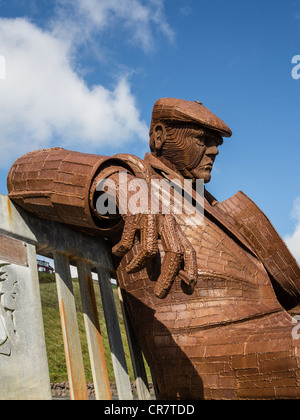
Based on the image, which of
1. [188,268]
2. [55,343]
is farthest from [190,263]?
[55,343]

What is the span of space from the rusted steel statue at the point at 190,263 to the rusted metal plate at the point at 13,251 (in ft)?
0.90

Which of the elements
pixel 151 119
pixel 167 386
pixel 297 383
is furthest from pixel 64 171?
pixel 297 383

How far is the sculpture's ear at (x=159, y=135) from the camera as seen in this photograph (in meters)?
4.47

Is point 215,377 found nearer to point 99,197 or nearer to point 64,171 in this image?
point 99,197

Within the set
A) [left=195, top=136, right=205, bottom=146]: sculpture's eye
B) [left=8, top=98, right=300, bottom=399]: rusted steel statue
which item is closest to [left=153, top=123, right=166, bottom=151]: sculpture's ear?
[left=8, top=98, right=300, bottom=399]: rusted steel statue

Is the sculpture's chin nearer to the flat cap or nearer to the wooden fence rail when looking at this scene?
the flat cap

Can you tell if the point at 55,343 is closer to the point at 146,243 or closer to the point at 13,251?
the point at 13,251

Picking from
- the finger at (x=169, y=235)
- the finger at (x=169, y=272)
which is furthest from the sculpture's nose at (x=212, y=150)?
the finger at (x=169, y=272)

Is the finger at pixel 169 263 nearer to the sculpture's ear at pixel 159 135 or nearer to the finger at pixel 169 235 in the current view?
the finger at pixel 169 235

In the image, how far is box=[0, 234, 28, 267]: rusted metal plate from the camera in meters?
3.61

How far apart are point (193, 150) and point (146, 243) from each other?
1.66 m

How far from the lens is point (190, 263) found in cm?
295
